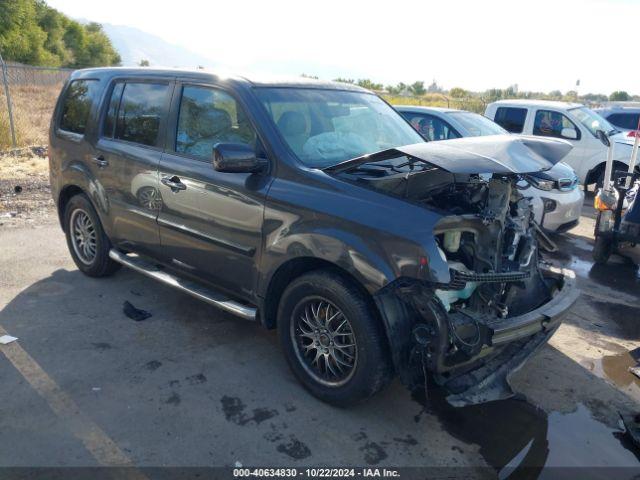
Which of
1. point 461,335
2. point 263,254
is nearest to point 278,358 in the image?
point 263,254

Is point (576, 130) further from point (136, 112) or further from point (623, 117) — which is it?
point (136, 112)

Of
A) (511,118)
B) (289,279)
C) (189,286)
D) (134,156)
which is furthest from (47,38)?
(289,279)

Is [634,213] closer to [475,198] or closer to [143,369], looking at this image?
[475,198]

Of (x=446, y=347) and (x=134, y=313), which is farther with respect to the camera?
(x=134, y=313)

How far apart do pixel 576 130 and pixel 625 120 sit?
4702 millimetres

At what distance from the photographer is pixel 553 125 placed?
10266mm

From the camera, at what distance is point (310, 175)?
10.7ft

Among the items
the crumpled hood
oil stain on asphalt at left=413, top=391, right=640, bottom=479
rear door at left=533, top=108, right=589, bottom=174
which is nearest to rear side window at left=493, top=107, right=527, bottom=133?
rear door at left=533, top=108, right=589, bottom=174

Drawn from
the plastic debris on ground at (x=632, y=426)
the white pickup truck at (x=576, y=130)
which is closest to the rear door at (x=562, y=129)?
the white pickup truck at (x=576, y=130)

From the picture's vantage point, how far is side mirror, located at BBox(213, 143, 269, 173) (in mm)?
3262

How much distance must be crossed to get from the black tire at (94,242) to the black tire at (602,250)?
565 cm

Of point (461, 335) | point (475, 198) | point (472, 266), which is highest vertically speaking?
point (475, 198)

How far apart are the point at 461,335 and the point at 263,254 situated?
138 centimetres

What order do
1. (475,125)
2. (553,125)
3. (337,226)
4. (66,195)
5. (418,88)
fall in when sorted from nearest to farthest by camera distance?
1. (337,226)
2. (66,195)
3. (475,125)
4. (553,125)
5. (418,88)
